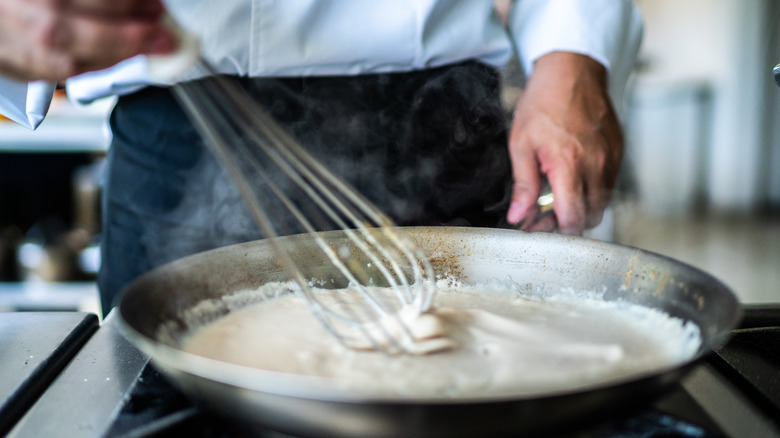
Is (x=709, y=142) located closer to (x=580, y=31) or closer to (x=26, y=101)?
(x=580, y=31)

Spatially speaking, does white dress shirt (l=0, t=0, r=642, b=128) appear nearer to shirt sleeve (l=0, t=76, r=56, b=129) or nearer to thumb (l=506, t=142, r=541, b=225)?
shirt sleeve (l=0, t=76, r=56, b=129)

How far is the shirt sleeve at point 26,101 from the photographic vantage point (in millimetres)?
805

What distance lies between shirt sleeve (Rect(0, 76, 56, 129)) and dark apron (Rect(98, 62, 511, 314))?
0.31 ft

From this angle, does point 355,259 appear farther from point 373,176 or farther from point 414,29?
point 414,29

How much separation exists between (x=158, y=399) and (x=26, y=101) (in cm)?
54

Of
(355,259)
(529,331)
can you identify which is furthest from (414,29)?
(529,331)

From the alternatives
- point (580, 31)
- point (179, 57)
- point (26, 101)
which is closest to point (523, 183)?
point (580, 31)

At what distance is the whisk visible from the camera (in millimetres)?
522

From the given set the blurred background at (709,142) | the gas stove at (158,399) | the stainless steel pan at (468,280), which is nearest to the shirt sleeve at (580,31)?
the stainless steel pan at (468,280)

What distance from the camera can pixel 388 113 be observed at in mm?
866

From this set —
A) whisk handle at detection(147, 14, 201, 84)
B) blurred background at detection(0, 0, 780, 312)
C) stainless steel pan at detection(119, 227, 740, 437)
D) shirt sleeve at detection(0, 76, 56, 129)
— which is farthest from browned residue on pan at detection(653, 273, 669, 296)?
blurred background at detection(0, 0, 780, 312)

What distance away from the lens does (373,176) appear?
0.89m

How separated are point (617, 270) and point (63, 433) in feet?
1.77

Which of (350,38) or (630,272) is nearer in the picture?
(630,272)
